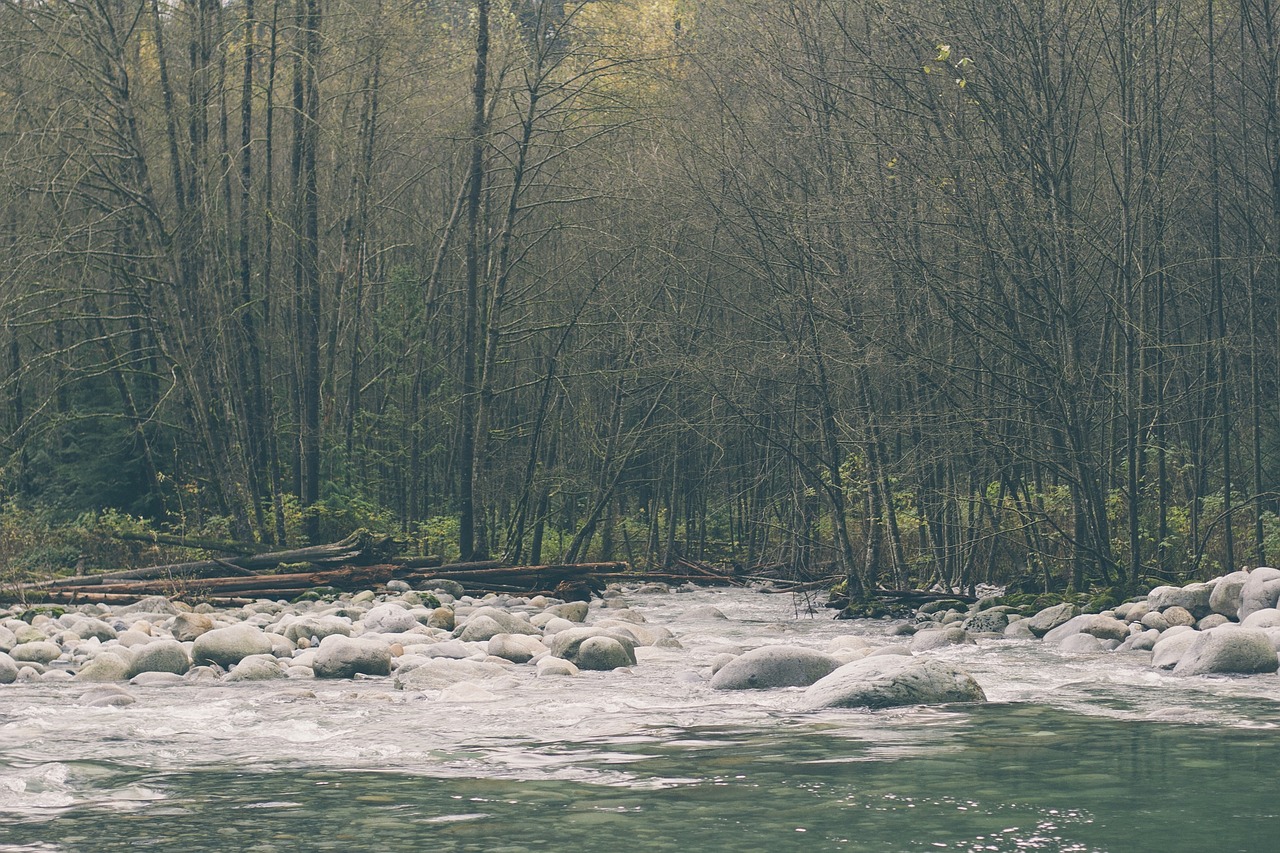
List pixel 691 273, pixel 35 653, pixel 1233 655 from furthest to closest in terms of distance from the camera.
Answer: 1. pixel 691 273
2. pixel 35 653
3. pixel 1233 655

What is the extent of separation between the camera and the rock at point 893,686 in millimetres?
6242

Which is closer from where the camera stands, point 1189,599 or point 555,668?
point 555,668

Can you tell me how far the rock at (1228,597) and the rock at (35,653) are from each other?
293 inches

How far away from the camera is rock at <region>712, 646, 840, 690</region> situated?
23.2 ft

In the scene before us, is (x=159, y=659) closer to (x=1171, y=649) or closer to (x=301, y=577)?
(x=301, y=577)

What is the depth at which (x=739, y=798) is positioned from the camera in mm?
4215

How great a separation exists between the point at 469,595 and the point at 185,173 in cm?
595

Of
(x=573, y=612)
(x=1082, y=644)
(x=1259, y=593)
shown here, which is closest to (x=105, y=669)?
(x=573, y=612)

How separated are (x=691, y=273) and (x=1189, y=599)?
722cm

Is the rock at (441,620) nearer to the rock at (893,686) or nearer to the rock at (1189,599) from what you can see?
the rock at (893,686)

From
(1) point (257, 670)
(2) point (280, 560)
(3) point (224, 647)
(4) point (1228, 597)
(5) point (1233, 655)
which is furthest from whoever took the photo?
(2) point (280, 560)

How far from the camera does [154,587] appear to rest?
11.3 metres

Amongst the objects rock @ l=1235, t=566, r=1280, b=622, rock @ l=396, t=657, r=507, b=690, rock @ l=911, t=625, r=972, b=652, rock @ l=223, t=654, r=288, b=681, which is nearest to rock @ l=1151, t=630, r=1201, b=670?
rock @ l=1235, t=566, r=1280, b=622

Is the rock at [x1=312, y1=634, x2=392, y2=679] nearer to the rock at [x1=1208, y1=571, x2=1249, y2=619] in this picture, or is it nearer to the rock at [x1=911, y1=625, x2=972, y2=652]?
the rock at [x1=911, y1=625, x2=972, y2=652]
